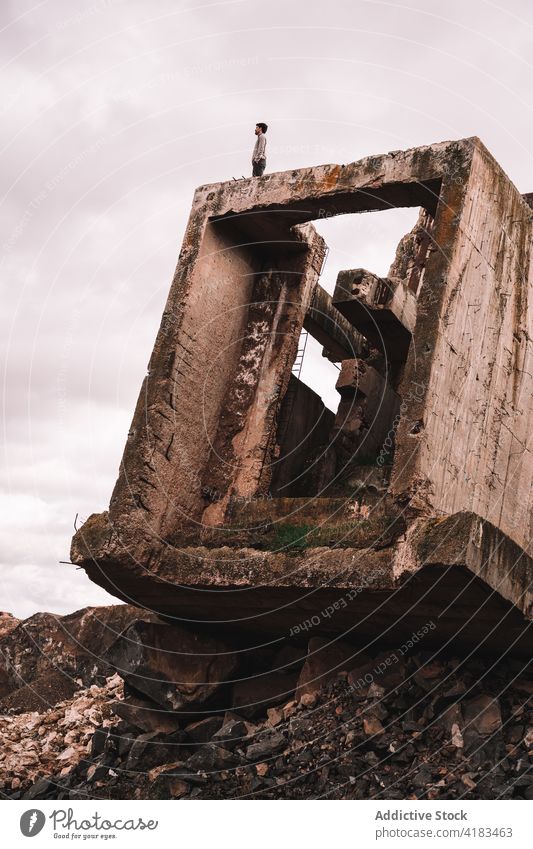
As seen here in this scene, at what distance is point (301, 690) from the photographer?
9.08 m

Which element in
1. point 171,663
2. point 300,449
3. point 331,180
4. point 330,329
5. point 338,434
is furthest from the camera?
point 330,329

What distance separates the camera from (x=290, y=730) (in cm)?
863

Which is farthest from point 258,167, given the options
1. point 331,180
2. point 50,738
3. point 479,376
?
A: point 50,738

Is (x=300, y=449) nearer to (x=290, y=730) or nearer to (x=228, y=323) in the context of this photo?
(x=228, y=323)

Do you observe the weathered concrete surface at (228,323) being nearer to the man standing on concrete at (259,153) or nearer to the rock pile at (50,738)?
the man standing on concrete at (259,153)

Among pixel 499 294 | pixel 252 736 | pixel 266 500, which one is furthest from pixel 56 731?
pixel 499 294

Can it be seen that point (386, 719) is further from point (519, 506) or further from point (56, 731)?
point (56, 731)

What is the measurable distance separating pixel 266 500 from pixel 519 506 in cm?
215

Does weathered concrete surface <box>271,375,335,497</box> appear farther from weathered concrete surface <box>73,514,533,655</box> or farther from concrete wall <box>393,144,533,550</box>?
concrete wall <box>393,144,533,550</box>

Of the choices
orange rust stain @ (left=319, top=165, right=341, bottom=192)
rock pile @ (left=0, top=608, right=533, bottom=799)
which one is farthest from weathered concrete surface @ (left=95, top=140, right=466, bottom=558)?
rock pile @ (left=0, top=608, right=533, bottom=799)

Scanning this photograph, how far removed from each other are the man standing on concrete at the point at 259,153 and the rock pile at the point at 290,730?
4.35m

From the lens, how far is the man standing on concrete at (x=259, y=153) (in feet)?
33.5

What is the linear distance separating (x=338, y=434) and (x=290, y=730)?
326cm

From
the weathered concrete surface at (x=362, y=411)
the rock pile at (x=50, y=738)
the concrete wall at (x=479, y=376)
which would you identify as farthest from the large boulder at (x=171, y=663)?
the concrete wall at (x=479, y=376)
